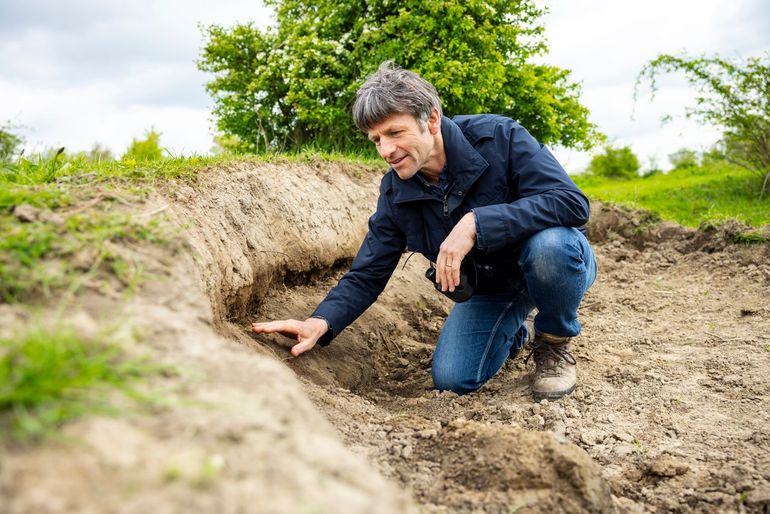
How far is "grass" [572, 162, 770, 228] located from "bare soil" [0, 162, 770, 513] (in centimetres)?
194

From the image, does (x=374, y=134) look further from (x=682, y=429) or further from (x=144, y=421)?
(x=144, y=421)

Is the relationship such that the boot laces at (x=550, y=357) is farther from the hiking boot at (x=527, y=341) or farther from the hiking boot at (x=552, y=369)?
the hiking boot at (x=527, y=341)

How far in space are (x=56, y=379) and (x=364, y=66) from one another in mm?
7504

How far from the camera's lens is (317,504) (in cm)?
113

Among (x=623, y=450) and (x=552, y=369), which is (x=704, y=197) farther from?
(x=623, y=450)

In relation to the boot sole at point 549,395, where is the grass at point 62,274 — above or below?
above

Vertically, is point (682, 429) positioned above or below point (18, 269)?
below

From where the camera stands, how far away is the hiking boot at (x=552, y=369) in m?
3.33

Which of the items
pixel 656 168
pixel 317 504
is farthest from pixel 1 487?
pixel 656 168

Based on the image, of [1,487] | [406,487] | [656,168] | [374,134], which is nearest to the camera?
[1,487]

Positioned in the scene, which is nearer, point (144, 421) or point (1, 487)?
point (1, 487)

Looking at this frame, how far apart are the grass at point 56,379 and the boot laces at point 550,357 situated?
8.28 feet

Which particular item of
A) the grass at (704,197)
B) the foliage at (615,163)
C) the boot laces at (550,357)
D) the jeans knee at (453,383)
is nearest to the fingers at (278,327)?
the jeans knee at (453,383)

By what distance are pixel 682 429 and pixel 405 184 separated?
188 cm
